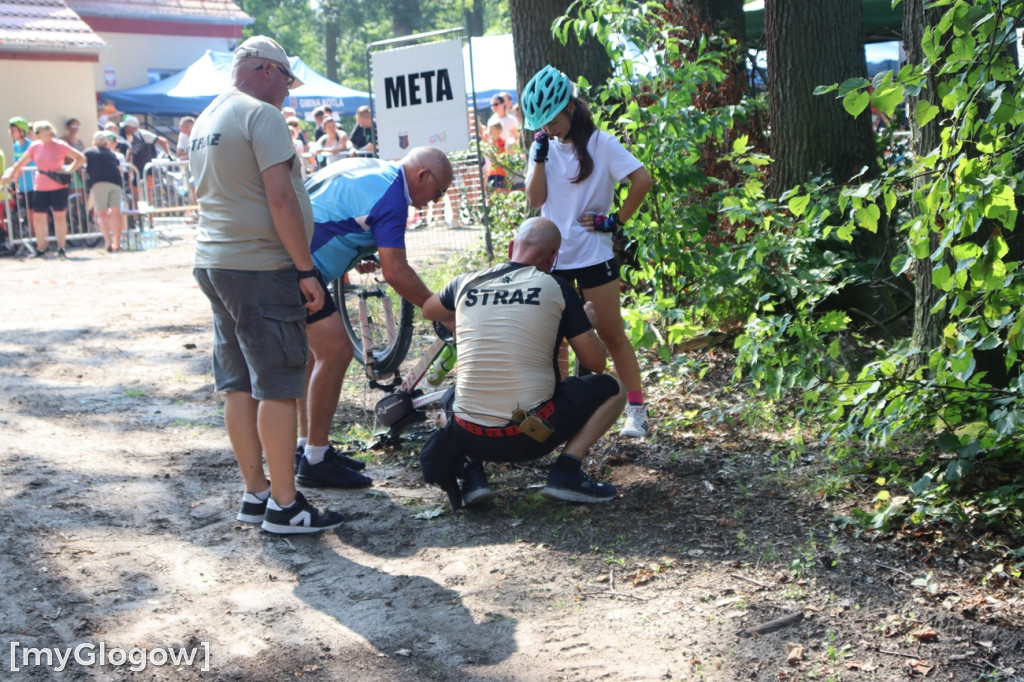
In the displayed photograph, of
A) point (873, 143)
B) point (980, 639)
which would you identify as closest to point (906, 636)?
point (980, 639)

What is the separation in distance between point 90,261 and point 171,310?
17.9 ft

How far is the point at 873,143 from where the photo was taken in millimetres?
6805

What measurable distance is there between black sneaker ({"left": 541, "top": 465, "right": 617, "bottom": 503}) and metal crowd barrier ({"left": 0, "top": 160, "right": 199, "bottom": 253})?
1283cm

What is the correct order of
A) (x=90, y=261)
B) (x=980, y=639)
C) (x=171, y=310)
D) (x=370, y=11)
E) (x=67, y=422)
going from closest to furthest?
(x=980, y=639) → (x=67, y=422) → (x=171, y=310) → (x=90, y=261) → (x=370, y=11)

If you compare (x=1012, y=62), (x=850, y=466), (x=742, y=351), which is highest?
(x=1012, y=62)

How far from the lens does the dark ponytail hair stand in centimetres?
550

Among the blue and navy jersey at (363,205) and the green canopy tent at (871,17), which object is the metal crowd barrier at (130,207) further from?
the blue and navy jersey at (363,205)

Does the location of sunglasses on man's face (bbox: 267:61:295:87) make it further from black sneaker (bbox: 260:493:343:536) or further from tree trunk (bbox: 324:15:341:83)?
tree trunk (bbox: 324:15:341:83)

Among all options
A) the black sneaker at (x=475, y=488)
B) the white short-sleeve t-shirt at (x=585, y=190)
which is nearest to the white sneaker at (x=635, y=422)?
the white short-sleeve t-shirt at (x=585, y=190)

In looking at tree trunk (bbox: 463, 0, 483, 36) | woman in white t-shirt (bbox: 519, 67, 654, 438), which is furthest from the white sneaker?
tree trunk (bbox: 463, 0, 483, 36)

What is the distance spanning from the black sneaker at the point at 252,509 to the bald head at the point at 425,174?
1.58 meters

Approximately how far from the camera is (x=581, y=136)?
551 centimetres

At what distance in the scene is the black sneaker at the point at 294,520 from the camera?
467 centimetres

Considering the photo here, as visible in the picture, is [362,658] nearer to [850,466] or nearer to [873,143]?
[850,466]
